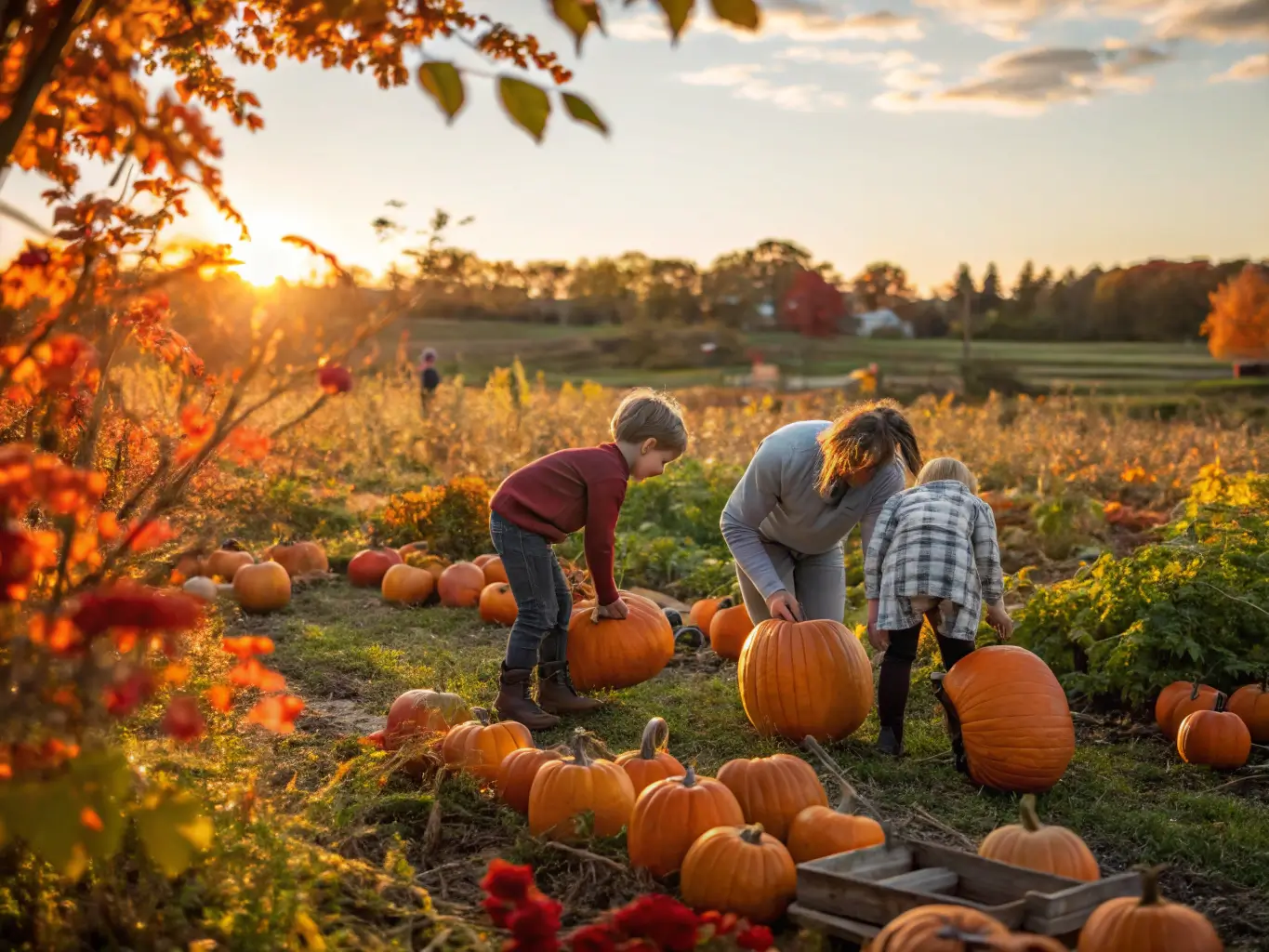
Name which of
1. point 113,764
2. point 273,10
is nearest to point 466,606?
point 273,10

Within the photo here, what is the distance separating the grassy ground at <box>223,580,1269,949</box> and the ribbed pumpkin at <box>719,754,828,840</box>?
1.19ft

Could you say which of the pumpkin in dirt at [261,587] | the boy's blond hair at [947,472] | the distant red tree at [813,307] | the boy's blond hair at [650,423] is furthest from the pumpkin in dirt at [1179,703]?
the distant red tree at [813,307]

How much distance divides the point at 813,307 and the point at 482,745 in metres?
71.5

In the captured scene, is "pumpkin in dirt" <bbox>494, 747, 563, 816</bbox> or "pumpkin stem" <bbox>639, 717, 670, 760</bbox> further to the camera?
"pumpkin in dirt" <bbox>494, 747, 563, 816</bbox>

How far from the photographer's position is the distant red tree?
2859 inches

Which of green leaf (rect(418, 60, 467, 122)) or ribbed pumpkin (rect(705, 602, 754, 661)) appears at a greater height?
green leaf (rect(418, 60, 467, 122))

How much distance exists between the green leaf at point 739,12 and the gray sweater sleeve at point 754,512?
3528 millimetres

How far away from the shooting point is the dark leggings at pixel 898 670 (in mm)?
4680

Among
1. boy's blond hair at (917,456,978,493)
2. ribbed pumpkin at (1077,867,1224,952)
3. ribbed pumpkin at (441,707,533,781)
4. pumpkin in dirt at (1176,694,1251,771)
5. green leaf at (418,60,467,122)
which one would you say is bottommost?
pumpkin in dirt at (1176,694,1251,771)

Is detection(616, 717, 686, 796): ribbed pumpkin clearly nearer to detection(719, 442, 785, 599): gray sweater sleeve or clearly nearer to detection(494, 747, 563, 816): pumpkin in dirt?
detection(494, 747, 563, 816): pumpkin in dirt

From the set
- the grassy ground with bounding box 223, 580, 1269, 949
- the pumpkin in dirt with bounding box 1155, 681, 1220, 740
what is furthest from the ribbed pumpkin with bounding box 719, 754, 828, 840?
the pumpkin in dirt with bounding box 1155, 681, 1220, 740

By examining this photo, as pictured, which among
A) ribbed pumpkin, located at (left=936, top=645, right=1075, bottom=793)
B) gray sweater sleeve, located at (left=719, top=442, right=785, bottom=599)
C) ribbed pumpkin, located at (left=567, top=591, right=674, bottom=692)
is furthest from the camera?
ribbed pumpkin, located at (left=567, top=591, right=674, bottom=692)

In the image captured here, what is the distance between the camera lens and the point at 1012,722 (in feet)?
13.7

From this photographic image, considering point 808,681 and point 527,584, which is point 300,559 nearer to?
point 527,584
